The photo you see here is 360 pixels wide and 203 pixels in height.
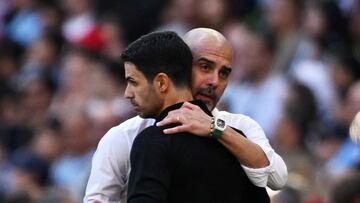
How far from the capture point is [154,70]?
4840 mm

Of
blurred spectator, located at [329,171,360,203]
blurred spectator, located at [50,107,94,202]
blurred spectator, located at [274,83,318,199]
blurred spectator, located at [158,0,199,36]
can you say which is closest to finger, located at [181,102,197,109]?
blurred spectator, located at [329,171,360,203]

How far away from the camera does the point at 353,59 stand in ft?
32.5

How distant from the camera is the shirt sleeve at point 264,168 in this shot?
4.94 meters

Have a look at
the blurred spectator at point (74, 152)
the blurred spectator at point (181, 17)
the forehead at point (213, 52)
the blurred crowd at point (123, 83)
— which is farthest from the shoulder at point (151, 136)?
the blurred spectator at point (181, 17)

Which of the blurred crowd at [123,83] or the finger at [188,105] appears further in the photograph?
the blurred crowd at [123,83]

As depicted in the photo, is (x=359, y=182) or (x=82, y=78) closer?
(x=359, y=182)

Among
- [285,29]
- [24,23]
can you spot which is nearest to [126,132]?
[285,29]

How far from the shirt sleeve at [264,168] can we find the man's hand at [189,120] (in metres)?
0.21

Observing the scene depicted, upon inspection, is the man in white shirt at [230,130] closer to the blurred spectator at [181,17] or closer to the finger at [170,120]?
the finger at [170,120]

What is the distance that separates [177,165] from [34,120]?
8.21 m

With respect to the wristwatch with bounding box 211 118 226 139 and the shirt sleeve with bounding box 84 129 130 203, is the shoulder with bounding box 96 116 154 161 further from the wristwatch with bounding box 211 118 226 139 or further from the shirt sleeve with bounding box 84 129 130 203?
the wristwatch with bounding box 211 118 226 139

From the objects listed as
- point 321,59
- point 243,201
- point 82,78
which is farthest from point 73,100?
point 243,201

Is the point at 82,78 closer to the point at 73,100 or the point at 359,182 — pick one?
the point at 73,100

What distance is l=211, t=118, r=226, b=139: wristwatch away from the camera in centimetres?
485
